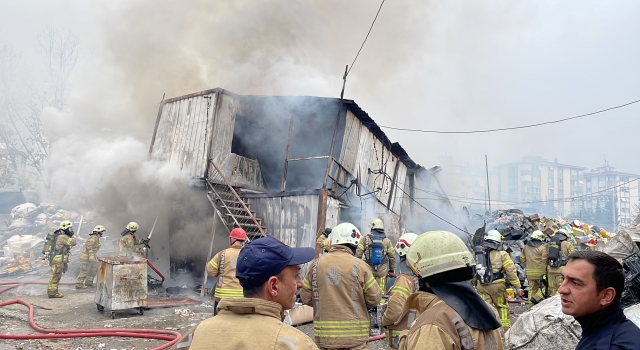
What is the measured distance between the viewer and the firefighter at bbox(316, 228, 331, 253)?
928 cm

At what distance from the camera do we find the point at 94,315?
28.1ft

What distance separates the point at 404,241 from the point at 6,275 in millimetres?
14820

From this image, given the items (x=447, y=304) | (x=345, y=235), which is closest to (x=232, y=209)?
(x=345, y=235)

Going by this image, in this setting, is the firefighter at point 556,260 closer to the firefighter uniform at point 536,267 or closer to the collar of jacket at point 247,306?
the firefighter uniform at point 536,267

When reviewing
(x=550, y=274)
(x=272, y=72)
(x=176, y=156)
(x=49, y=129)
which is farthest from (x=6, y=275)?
(x=550, y=274)

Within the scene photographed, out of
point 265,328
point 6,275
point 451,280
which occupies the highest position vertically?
point 451,280

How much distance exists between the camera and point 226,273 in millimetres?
5652

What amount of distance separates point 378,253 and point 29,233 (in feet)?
61.1

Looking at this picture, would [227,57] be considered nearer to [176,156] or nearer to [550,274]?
[176,156]

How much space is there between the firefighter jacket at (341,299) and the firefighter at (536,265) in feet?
25.2

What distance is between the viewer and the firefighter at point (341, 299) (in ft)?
12.2

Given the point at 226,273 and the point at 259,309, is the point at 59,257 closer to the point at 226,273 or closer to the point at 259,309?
the point at 226,273

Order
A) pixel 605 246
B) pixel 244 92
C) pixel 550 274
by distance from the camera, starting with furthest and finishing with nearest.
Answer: pixel 244 92 → pixel 550 274 → pixel 605 246

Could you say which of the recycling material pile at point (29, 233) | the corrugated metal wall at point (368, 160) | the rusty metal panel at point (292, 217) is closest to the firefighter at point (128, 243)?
the rusty metal panel at point (292, 217)
